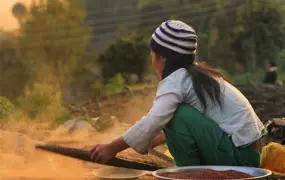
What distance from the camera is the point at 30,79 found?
397 inches

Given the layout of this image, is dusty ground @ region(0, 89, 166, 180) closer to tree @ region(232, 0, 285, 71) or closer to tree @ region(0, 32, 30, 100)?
tree @ region(0, 32, 30, 100)

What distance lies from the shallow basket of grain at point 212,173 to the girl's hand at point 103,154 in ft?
1.01

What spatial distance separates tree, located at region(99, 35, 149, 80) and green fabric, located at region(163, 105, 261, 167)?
883cm

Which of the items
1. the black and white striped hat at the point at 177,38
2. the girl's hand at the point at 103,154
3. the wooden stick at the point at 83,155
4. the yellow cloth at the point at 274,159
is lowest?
the yellow cloth at the point at 274,159

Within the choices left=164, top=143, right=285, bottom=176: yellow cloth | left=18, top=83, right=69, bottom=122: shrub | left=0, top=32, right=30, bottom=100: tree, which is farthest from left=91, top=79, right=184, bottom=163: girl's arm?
left=0, top=32, right=30, bottom=100: tree

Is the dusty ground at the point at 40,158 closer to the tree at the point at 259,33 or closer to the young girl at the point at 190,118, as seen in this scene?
the young girl at the point at 190,118

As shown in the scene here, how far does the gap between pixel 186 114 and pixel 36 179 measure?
133 cm

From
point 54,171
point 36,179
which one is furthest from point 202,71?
point 54,171

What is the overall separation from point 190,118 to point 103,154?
1.49ft

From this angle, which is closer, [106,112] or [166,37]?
[166,37]

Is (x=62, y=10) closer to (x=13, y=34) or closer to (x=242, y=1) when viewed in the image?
(x=13, y=34)

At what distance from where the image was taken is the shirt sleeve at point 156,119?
9.82ft

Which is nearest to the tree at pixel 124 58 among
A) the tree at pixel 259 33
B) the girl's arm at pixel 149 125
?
the tree at pixel 259 33

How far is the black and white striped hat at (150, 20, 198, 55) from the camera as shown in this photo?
124 inches
